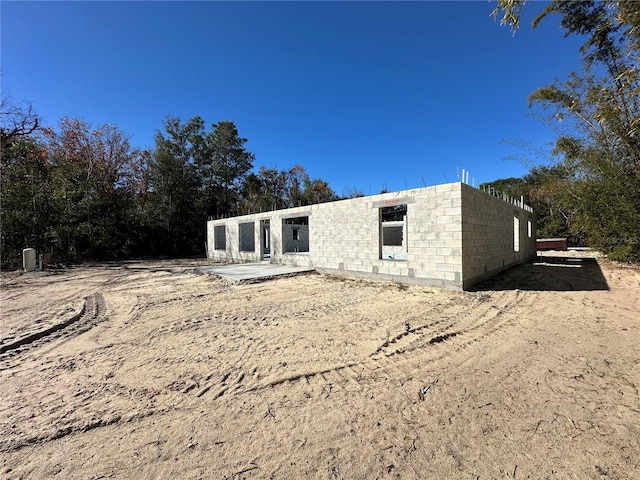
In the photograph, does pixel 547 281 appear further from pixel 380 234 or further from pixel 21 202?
pixel 21 202

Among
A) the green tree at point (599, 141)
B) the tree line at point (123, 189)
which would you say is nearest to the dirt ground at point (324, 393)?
the green tree at point (599, 141)

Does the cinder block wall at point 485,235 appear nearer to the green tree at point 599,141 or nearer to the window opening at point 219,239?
the green tree at point 599,141

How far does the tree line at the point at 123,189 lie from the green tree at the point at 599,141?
1127 cm

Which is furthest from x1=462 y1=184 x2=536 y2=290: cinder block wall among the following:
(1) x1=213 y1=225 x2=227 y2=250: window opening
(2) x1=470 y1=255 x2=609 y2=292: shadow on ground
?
(1) x1=213 y1=225 x2=227 y2=250: window opening

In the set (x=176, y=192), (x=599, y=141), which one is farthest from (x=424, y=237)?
(x=176, y=192)

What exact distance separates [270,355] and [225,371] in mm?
524

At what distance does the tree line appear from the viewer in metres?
13.8

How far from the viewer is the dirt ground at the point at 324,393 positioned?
1.69 meters

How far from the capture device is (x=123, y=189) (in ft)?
64.8

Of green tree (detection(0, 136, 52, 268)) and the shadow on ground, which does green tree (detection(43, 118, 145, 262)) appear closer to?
green tree (detection(0, 136, 52, 268))

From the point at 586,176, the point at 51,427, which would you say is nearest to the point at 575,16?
the point at 586,176

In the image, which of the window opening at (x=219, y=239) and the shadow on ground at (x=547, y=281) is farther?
the window opening at (x=219, y=239)

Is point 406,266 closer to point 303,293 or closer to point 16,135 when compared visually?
point 303,293

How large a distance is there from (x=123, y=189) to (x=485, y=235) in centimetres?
2181
